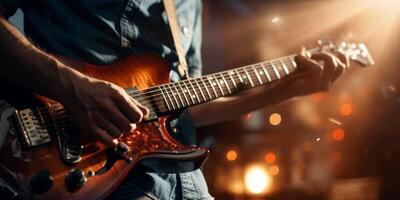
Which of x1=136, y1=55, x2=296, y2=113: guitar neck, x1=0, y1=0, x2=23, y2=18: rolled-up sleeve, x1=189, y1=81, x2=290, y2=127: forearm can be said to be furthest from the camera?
x1=189, y1=81, x2=290, y2=127: forearm

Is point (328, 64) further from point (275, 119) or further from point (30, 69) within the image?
point (275, 119)

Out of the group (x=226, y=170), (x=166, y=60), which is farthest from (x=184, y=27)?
(x=226, y=170)

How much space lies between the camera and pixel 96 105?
3.45ft

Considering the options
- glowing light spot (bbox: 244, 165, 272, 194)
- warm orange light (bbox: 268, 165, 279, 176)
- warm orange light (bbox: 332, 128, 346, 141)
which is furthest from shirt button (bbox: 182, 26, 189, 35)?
warm orange light (bbox: 268, 165, 279, 176)

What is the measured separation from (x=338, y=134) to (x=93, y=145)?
9.66ft

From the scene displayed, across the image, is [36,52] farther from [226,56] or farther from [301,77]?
[226,56]

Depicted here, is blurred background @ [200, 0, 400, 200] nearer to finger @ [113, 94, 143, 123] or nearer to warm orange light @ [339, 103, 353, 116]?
warm orange light @ [339, 103, 353, 116]

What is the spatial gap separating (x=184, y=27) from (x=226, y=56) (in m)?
1.75

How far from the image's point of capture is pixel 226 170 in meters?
4.02

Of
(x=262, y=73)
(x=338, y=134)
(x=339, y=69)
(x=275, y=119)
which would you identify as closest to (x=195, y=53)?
(x=262, y=73)

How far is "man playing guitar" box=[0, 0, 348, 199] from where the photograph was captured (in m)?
1.06

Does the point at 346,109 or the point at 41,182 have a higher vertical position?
the point at 41,182

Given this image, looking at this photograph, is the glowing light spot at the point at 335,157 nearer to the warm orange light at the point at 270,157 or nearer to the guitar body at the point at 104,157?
the warm orange light at the point at 270,157

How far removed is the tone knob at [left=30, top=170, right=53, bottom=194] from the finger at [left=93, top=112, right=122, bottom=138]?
6.3 inches
